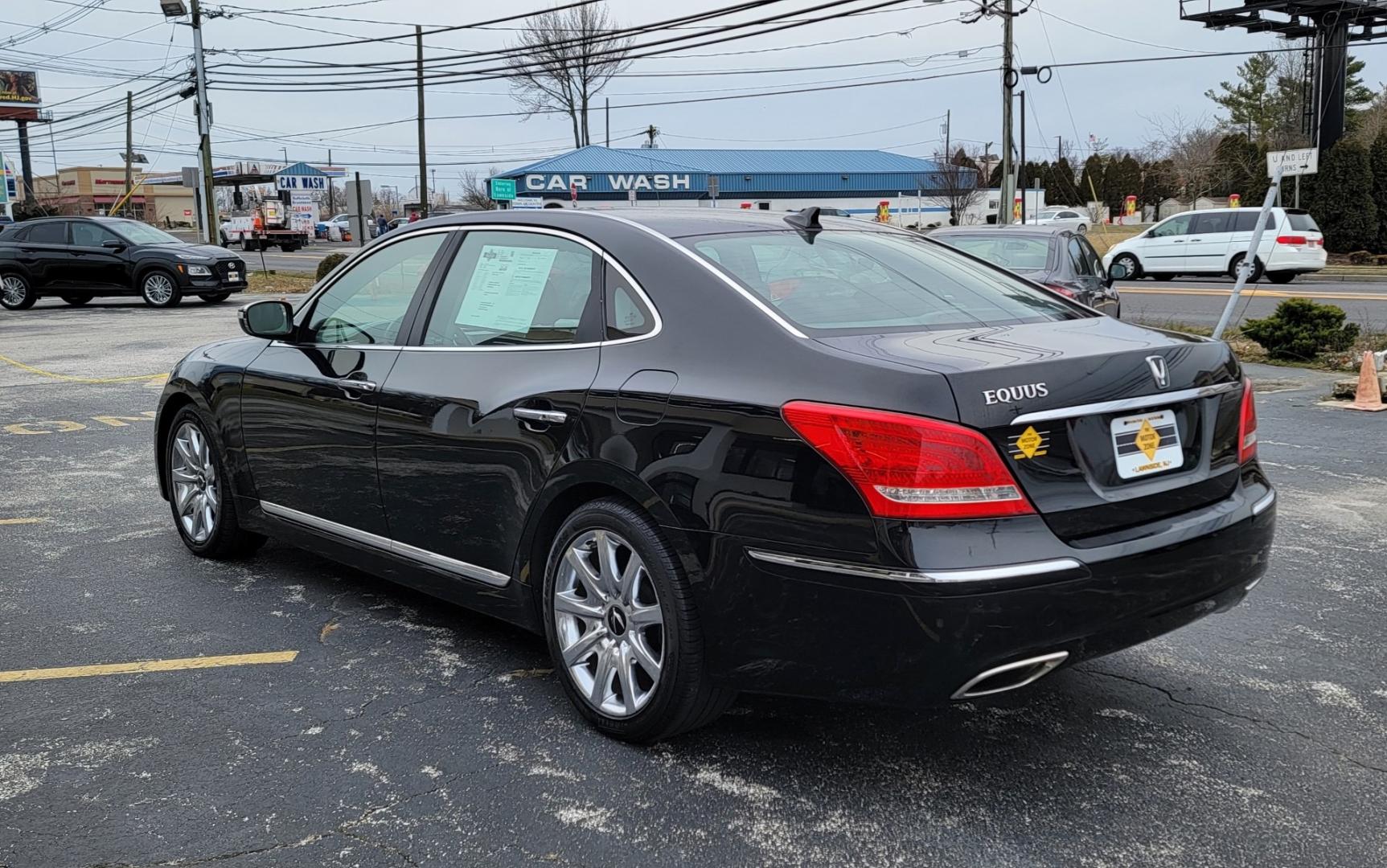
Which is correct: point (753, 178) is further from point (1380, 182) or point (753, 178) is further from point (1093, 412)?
point (1093, 412)

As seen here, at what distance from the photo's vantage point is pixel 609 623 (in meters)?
3.49

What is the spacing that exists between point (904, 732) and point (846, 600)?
894 mm

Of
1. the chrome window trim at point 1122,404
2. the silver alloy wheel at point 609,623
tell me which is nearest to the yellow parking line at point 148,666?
the silver alloy wheel at point 609,623

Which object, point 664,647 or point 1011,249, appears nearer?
point 664,647

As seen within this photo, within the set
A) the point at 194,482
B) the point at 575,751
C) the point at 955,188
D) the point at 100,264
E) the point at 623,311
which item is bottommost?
the point at 575,751

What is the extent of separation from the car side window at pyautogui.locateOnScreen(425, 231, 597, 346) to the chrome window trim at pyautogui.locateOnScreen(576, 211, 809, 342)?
171mm

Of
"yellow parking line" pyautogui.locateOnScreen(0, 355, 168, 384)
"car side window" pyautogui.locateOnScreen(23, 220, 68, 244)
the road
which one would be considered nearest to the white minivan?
the road

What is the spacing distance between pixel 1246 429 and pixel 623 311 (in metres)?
1.93

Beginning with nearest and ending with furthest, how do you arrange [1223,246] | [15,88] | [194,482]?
[194,482], [1223,246], [15,88]

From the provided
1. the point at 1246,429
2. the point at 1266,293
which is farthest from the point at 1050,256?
the point at 1266,293

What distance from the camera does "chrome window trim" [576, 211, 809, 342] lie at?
3.22 meters

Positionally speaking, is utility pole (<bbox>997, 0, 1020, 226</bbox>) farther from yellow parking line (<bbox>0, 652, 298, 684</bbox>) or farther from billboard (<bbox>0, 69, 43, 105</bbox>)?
billboard (<bbox>0, 69, 43, 105</bbox>)

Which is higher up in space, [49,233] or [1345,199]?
[1345,199]

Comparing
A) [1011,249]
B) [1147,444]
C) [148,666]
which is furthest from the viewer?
[1011,249]
